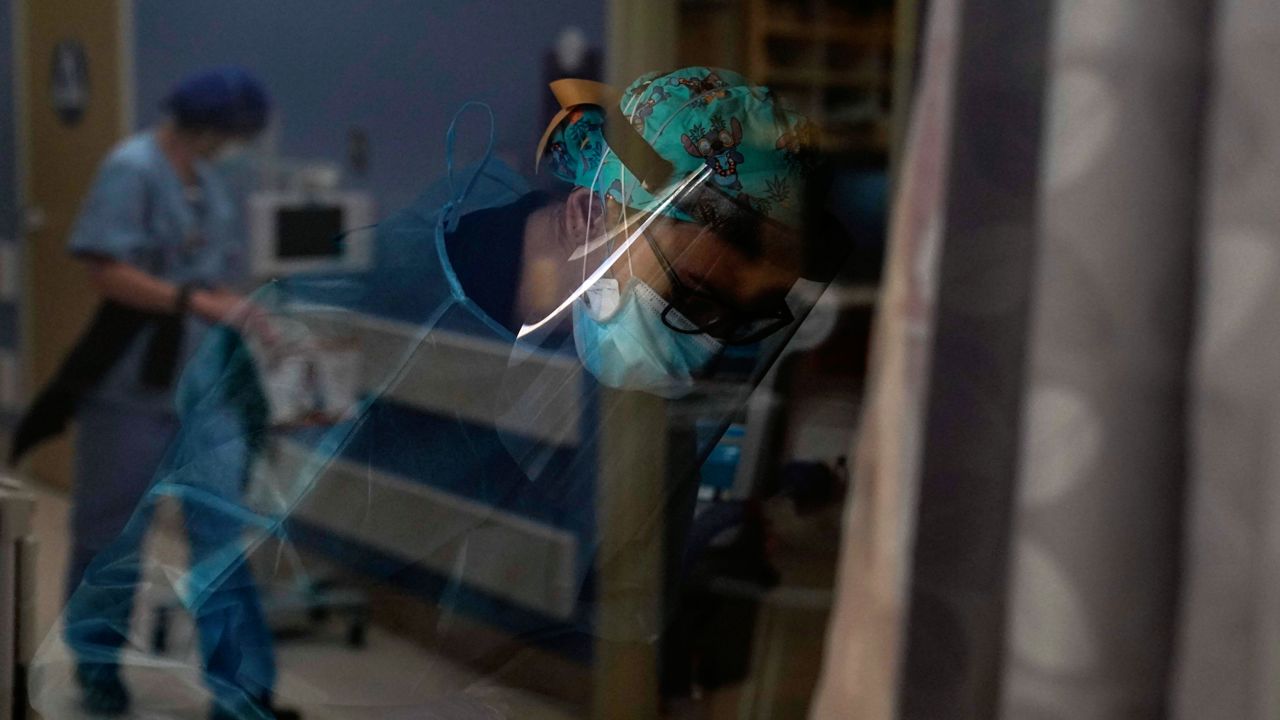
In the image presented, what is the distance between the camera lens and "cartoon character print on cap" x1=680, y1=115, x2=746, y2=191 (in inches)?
20.2

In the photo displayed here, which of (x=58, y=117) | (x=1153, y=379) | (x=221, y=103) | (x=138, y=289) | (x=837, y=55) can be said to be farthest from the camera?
(x=58, y=117)

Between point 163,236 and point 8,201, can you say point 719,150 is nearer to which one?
point 163,236

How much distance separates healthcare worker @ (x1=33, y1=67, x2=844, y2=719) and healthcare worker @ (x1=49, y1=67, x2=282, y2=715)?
0.69m

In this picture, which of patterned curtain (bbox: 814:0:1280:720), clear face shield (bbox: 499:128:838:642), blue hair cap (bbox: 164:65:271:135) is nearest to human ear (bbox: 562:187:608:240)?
clear face shield (bbox: 499:128:838:642)

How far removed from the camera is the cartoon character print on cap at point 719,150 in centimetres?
51

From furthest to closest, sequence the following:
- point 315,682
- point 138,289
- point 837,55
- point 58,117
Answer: point 58,117 < point 138,289 < point 837,55 < point 315,682

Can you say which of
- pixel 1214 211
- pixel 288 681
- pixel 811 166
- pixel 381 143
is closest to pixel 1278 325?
pixel 1214 211

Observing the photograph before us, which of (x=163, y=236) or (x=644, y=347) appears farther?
(x=163, y=236)

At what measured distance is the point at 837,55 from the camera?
1.37m

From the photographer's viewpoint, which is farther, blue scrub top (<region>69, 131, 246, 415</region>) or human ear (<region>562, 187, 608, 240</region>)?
blue scrub top (<region>69, 131, 246, 415</region>)

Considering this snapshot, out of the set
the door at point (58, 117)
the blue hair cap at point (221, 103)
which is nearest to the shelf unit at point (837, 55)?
the blue hair cap at point (221, 103)

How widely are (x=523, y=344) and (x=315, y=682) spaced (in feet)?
0.79

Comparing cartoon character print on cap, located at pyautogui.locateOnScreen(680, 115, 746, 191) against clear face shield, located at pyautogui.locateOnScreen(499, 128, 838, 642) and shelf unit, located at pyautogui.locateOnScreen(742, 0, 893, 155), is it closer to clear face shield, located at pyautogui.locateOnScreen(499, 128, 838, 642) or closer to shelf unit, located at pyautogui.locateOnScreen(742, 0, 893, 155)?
clear face shield, located at pyautogui.locateOnScreen(499, 128, 838, 642)

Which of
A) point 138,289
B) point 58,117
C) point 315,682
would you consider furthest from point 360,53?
point 315,682
